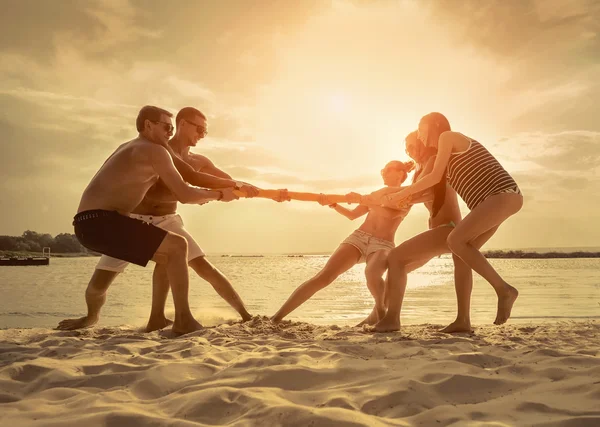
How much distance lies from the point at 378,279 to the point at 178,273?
7.10 ft

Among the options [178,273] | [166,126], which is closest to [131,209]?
[178,273]

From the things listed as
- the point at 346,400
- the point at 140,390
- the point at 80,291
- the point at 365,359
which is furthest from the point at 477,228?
the point at 80,291

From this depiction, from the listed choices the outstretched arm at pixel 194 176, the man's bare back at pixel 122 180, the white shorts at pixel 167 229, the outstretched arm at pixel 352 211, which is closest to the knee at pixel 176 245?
the man's bare back at pixel 122 180

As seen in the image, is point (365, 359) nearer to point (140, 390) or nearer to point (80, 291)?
point (140, 390)

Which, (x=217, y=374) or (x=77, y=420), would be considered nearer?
(x=77, y=420)

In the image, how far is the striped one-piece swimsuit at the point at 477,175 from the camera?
466cm

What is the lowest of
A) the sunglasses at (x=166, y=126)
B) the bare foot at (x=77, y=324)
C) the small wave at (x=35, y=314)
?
the small wave at (x=35, y=314)

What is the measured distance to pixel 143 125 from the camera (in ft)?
16.1

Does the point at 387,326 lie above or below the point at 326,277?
below

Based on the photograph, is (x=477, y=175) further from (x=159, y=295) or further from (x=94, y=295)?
(x=94, y=295)

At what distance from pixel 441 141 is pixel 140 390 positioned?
3.46 m

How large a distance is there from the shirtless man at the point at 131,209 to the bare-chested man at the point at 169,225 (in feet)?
2.00

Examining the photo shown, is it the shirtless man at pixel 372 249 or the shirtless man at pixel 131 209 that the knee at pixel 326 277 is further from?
the shirtless man at pixel 131 209

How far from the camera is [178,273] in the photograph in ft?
15.6
